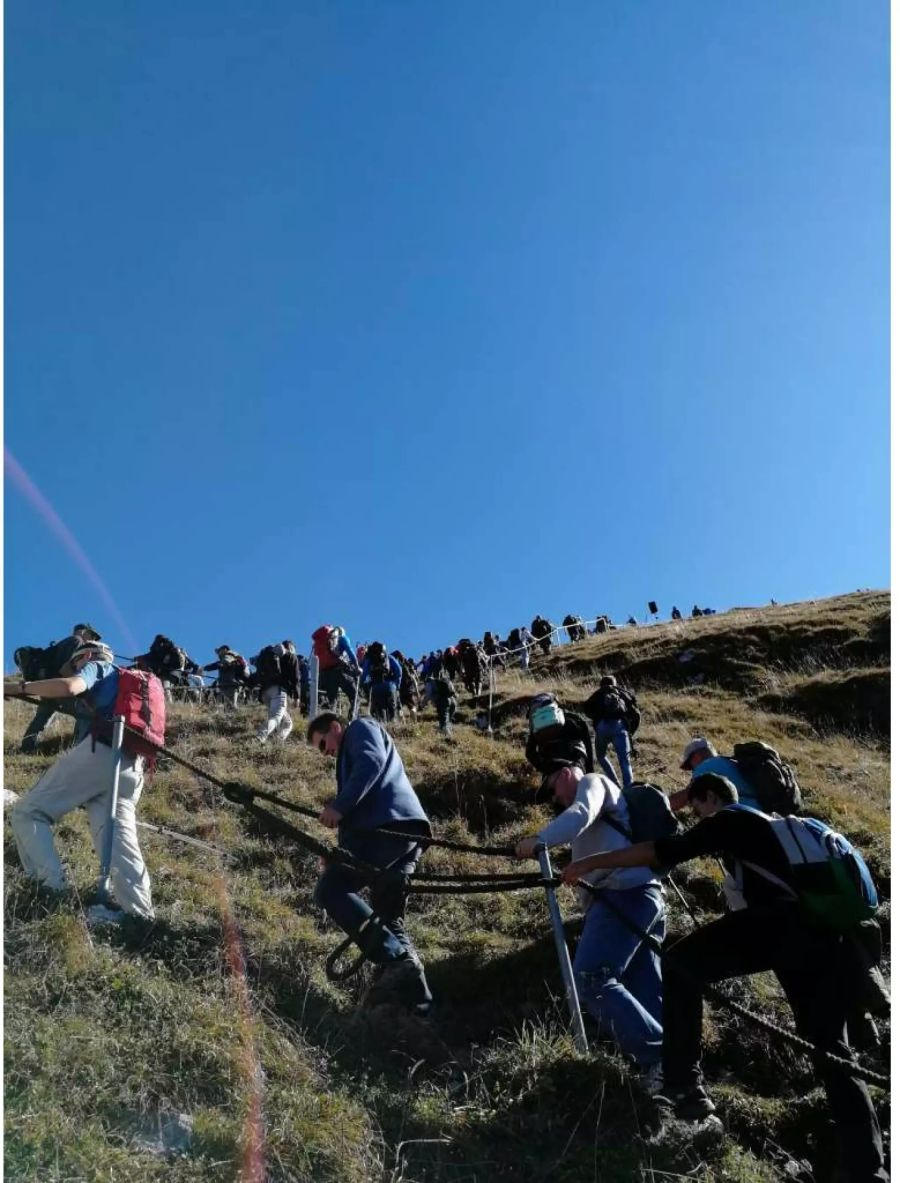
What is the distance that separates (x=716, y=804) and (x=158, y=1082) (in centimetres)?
311

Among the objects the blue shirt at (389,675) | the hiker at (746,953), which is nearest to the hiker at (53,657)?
the hiker at (746,953)

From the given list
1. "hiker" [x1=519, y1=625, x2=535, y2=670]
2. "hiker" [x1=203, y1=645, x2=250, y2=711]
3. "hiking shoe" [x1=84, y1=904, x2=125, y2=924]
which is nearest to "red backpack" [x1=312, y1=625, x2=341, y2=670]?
"hiker" [x1=203, y1=645, x2=250, y2=711]

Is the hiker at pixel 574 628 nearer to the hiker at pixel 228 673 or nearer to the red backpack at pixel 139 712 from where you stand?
the hiker at pixel 228 673

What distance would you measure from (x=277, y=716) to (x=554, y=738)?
7.38 meters

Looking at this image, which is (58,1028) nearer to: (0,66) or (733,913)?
(733,913)

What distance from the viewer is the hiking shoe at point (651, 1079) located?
4.26 meters

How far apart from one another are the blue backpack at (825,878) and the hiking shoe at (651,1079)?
3.85 feet

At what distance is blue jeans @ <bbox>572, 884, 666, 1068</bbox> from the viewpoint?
4.50m

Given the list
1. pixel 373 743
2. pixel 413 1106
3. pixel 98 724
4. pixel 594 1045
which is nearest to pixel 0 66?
pixel 98 724


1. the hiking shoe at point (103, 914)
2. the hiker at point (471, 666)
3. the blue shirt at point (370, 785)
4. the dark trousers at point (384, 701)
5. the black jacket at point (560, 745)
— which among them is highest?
the hiker at point (471, 666)

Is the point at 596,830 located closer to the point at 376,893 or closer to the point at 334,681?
the point at 376,893

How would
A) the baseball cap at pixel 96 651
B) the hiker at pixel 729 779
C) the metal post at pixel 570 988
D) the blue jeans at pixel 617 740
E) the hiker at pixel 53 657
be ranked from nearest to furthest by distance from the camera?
1. the metal post at pixel 570 988
2. the hiker at pixel 729 779
3. the baseball cap at pixel 96 651
4. the hiker at pixel 53 657
5. the blue jeans at pixel 617 740

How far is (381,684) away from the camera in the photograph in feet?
51.2

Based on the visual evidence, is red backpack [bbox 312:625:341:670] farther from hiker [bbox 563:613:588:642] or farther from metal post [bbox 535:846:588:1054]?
hiker [bbox 563:613:588:642]
